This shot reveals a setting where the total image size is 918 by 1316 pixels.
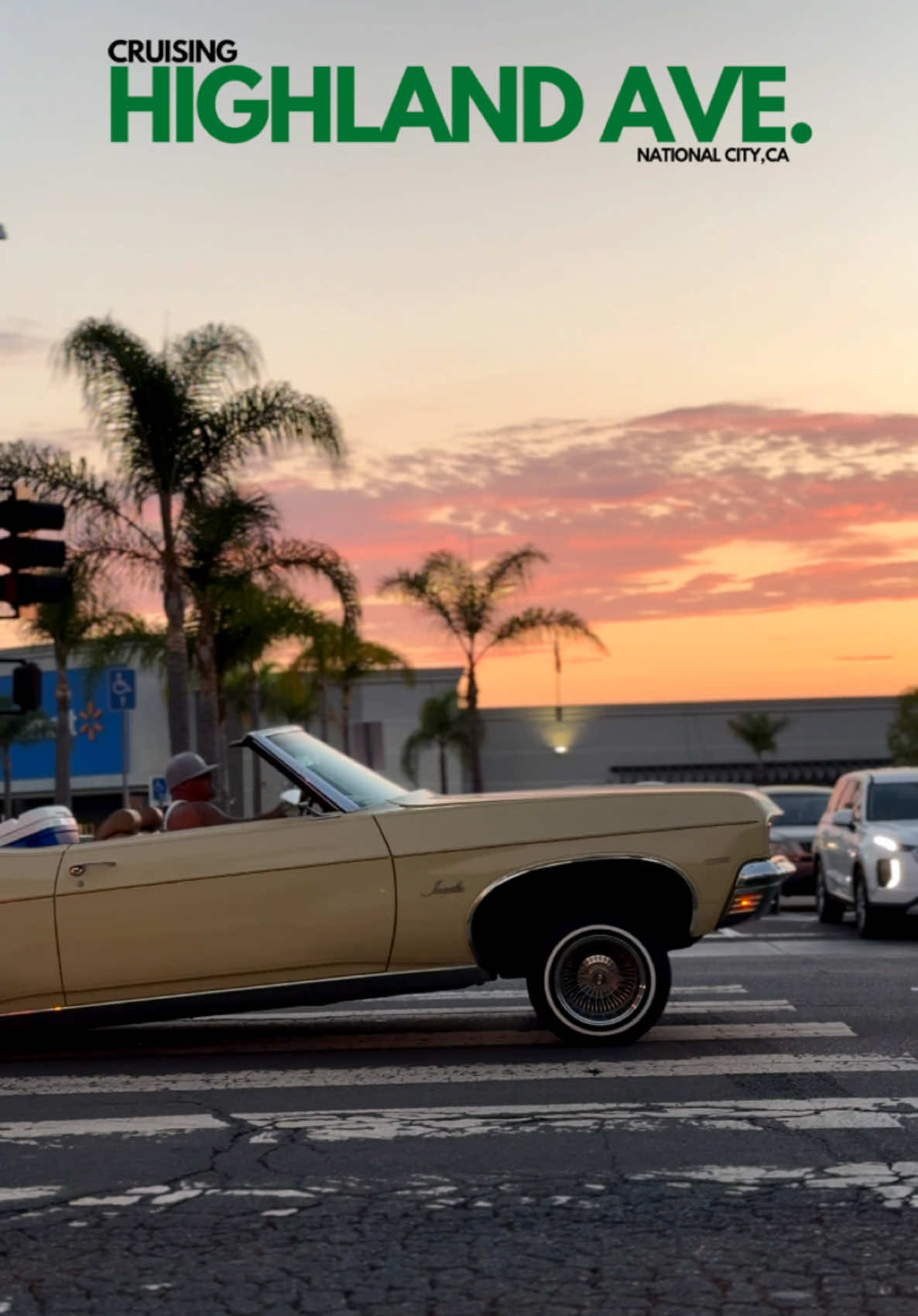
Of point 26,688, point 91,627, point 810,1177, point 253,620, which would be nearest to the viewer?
point 810,1177

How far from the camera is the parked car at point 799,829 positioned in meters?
26.1

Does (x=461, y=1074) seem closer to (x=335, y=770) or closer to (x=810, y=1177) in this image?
(x=335, y=770)

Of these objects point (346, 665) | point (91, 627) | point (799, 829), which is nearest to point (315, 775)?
point (799, 829)

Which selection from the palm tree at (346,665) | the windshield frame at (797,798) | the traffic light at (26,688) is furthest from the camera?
the palm tree at (346,665)

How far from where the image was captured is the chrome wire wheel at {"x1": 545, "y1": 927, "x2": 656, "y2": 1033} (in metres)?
9.23

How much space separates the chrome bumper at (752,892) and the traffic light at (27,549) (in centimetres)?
959

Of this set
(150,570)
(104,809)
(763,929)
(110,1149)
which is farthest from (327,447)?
(104,809)

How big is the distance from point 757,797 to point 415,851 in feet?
5.76

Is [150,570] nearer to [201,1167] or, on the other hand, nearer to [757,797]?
[757,797]

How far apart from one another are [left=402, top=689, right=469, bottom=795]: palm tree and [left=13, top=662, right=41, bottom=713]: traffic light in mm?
43445

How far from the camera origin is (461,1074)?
862 cm

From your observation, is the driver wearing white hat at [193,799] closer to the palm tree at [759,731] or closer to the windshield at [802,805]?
the windshield at [802,805]

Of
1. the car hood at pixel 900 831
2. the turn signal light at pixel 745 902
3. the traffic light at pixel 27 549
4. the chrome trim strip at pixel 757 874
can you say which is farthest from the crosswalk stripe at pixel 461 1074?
the traffic light at pixel 27 549

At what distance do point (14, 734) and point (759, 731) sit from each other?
33535 millimetres
